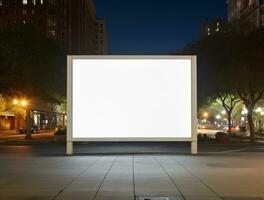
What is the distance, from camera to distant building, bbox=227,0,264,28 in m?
152

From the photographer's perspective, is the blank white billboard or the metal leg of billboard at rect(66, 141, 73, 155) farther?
the metal leg of billboard at rect(66, 141, 73, 155)

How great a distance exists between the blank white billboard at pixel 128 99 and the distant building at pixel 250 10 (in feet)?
363

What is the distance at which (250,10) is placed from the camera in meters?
160

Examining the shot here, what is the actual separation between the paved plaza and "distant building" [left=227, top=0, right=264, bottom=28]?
389 feet

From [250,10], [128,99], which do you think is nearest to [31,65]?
[128,99]

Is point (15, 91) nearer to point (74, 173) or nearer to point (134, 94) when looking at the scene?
point (134, 94)

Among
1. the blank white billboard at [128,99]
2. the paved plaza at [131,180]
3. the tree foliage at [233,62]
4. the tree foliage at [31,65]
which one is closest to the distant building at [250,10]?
the tree foliage at [233,62]

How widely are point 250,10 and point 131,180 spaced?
150961 mm

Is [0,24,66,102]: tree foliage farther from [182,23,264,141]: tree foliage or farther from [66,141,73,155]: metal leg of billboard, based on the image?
[66,141,73,155]: metal leg of billboard

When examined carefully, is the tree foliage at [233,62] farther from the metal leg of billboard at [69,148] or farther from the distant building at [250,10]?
the distant building at [250,10]

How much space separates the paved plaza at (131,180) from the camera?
13.5 metres

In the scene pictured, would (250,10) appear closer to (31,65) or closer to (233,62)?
(233,62)

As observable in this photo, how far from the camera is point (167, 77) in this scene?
29156 millimetres

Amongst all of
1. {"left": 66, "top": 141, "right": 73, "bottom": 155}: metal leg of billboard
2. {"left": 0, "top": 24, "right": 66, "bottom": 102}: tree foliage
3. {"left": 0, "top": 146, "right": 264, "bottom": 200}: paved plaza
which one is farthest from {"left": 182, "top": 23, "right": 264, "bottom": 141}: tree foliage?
{"left": 0, "top": 146, "right": 264, "bottom": 200}: paved plaza
